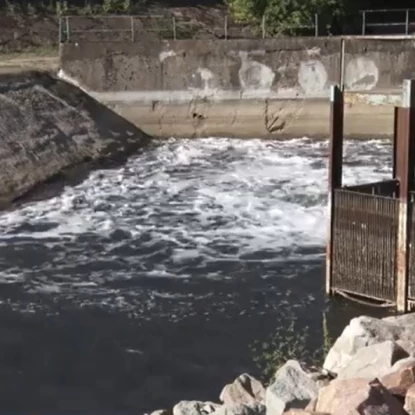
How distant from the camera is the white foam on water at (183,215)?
62.5 ft

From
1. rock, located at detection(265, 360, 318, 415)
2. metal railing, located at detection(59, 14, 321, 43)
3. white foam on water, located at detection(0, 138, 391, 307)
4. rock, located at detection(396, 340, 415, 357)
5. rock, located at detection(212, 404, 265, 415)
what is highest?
A: metal railing, located at detection(59, 14, 321, 43)

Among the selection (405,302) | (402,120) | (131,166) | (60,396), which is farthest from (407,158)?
(131,166)

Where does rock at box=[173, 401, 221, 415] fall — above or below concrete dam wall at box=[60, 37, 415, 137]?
below

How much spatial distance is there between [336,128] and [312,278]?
3.27 m

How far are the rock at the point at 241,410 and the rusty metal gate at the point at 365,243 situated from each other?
5374mm

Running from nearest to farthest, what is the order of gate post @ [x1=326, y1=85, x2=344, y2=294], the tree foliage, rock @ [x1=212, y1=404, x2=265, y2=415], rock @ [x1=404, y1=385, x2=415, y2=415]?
rock @ [x1=404, y1=385, x2=415, y2=415] < rock @ [x1=212, y1=404, x2=265, y2=415] < gate post @ [x1=326, y1=85, x2=344, y2=294] < the tree foliage

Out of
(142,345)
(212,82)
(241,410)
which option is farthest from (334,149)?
(212,82)

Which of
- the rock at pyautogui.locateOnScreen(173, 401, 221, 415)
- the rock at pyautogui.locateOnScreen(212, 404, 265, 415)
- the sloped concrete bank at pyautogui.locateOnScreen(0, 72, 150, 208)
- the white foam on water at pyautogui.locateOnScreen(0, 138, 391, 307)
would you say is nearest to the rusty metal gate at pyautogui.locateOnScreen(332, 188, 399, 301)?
the white foam on water at pyautogui.locateOnScreen(0, 138, 391, 307)

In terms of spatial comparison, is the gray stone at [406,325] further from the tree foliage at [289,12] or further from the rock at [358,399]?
the tree foliage at [289,12]

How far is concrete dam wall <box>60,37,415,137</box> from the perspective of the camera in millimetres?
32062

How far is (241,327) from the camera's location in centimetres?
1528

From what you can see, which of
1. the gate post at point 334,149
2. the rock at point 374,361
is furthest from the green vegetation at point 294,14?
the rock at point 374,361

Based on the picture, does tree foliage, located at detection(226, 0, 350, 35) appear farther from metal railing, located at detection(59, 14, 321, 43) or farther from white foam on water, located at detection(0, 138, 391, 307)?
white foam on water, located at detection(0, 138, 391, 307)

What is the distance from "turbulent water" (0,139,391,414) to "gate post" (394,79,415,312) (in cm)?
101
